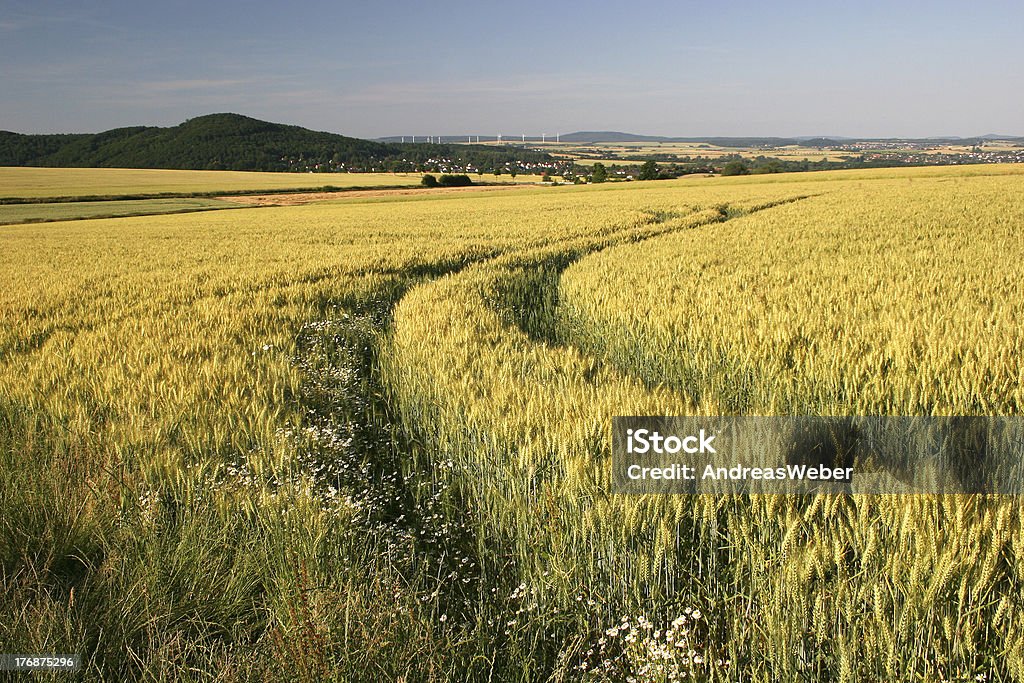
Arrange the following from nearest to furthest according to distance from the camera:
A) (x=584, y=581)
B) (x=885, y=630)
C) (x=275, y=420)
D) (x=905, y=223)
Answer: (x=885, y=630) < (x=584, y=581) < (x=275, y=420) < (x=905, y=223)

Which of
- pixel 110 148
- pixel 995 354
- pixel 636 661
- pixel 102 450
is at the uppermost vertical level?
pixel 110 148

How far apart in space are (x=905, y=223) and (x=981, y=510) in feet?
44.8

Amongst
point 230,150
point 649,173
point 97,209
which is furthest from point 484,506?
point 230,150

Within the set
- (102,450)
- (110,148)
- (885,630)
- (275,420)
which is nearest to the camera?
(885,630)

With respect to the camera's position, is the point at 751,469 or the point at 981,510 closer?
the point at 981,510

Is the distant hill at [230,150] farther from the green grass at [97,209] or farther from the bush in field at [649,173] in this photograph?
the green grass at [97,209]

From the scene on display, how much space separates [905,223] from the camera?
43.2 feet

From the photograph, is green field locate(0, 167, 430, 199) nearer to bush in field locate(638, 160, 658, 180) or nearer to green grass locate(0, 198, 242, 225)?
green grass locate(0, 198, 242, 225)

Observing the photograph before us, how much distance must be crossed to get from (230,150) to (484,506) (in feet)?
413

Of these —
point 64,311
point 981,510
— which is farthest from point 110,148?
point 981,510

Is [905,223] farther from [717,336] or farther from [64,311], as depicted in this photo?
[64,311]

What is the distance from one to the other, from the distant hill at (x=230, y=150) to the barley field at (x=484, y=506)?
101 meters

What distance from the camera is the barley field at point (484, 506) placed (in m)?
1.63

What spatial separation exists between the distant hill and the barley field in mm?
101172
